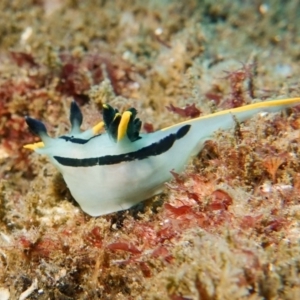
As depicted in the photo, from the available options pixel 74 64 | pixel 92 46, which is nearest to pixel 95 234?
pixel 74 64

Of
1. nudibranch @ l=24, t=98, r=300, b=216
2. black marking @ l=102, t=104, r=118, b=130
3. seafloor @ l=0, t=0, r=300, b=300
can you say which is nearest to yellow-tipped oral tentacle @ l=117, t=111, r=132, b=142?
nudibranch @ l=24, t=98, r=300, b=216

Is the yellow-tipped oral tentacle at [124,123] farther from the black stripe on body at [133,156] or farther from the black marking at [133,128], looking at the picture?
the black stripe on body at [133,156]

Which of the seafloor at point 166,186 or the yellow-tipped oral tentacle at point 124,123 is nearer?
the seafloor at point 166,186

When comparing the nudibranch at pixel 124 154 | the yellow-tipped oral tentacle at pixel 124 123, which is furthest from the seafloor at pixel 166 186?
the yellow-tipped oral tentacle at pixel 124 123

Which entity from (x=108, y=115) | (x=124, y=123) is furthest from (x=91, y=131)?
(x=124, y=123)

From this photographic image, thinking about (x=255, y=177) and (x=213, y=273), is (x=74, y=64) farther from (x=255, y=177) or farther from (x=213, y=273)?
(x=213, y=273)

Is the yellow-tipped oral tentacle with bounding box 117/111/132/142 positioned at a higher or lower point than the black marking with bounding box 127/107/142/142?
higher

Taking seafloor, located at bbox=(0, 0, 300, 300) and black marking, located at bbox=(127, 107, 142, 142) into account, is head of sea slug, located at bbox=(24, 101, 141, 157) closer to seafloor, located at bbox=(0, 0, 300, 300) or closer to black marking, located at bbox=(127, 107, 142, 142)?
black marking, located at bbox=(127, 107, 142, 142)
